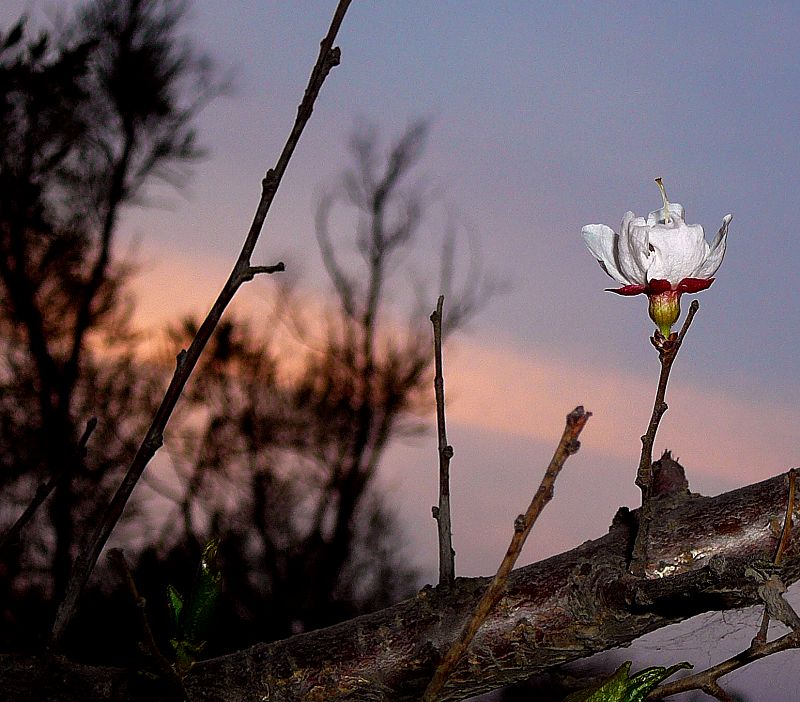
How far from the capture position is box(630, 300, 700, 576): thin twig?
293mm

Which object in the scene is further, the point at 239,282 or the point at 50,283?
the point at 50,283

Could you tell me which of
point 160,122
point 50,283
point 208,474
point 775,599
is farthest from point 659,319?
point 160,122

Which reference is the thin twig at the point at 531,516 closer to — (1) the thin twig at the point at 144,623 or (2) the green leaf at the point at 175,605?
(1) the thin twig at the point at 144,623

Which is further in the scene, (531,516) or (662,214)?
(662,214)

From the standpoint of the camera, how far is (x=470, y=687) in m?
0.36

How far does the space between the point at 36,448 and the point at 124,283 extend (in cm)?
27

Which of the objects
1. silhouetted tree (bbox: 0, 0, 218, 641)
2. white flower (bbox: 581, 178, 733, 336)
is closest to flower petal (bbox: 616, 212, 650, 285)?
white flower (bbox: 581, 178, 733, 336)

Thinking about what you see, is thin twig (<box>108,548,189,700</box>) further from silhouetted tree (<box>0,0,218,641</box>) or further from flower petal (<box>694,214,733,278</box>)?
silhouetted tree (<box>0,0,218,641</box>)

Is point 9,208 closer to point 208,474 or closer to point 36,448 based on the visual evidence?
point 36,448

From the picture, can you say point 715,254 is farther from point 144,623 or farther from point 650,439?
point 144,623

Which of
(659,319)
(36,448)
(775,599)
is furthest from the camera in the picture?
(36,448)

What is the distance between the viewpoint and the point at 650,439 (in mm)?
291

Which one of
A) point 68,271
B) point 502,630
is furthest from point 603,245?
point 68,271

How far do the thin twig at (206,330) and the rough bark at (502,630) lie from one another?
0.37 feet
